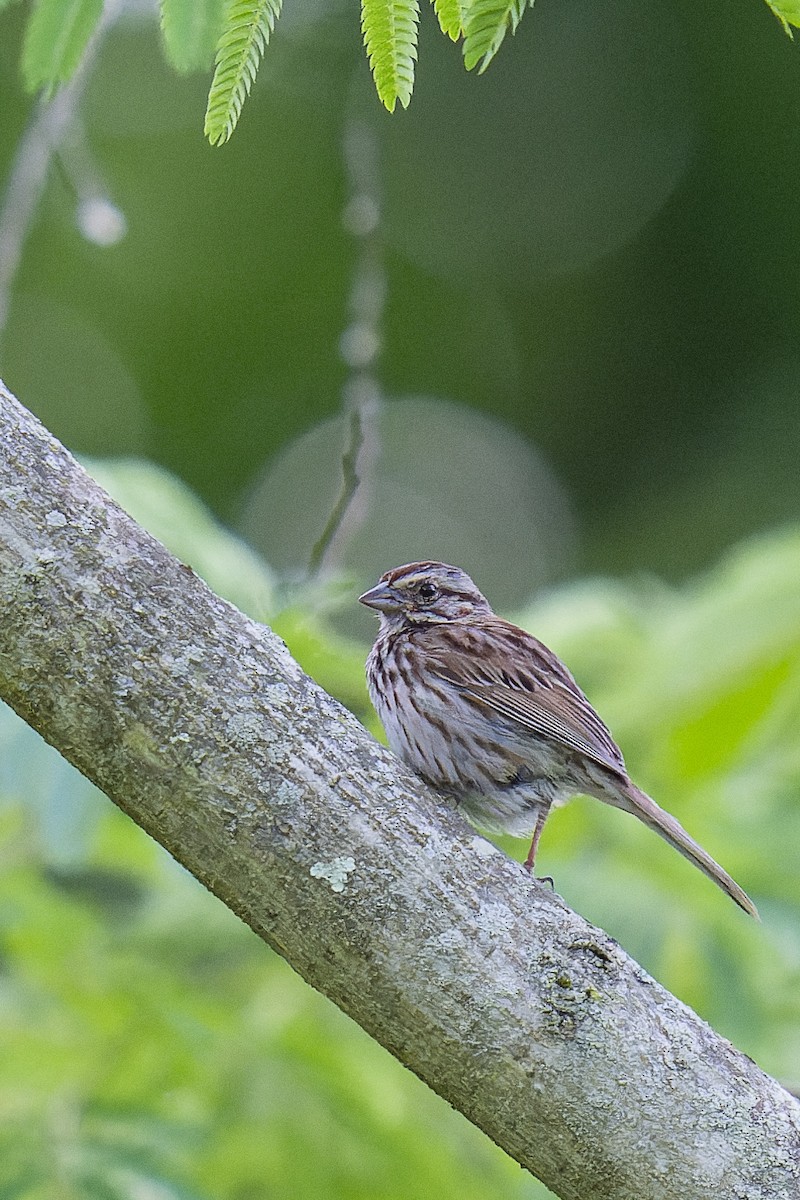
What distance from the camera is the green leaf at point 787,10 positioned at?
1.94 metres

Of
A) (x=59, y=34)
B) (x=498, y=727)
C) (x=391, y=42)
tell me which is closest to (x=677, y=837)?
(x=498, y=727)

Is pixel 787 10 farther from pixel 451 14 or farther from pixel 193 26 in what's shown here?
pixel 193 26

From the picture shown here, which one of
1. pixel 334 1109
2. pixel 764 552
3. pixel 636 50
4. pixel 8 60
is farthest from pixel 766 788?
pixel 636 50

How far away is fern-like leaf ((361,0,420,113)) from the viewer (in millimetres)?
2182

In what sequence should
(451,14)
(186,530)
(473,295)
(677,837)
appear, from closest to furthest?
(451,14) → (677,837) → (186,530) → (473,295)

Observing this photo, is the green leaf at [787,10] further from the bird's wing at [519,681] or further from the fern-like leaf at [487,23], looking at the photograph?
the bird's wing at [519,681]

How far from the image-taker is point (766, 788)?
436 centimetres

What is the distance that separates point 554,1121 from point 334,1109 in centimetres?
185

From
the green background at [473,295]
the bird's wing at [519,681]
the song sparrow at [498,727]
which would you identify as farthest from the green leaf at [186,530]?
the green background at [473,295]

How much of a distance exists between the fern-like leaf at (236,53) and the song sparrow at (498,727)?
1833 mm

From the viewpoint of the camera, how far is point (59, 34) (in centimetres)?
272

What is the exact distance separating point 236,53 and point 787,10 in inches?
32.7

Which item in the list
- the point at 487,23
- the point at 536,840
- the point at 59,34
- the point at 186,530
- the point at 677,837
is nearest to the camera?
the point at 487,23

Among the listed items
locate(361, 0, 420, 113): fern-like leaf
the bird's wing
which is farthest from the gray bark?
the bird's wing
